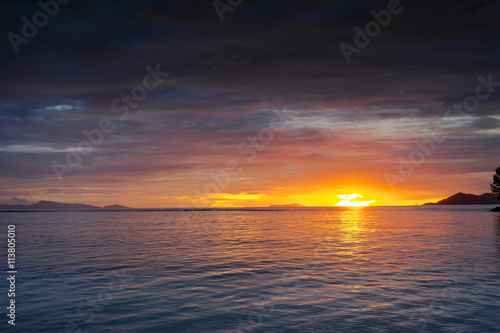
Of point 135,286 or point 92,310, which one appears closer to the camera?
point 92,310

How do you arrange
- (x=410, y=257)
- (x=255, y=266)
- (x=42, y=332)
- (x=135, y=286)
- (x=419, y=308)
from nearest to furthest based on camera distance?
(x=42, y=332)
(x=419, y=308)
(x=135, y=286)
(x=255, y=266)
(x=410, y=257)

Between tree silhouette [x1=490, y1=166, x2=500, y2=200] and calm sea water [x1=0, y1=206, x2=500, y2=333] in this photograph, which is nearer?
calm sea water [x1=0, y1=206, x2=500, y2=333]

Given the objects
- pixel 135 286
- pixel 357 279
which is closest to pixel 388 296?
pixel 357 279

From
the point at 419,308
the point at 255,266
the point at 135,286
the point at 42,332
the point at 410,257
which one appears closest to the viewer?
the point at 42,332

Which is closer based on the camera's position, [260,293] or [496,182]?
[260,293]

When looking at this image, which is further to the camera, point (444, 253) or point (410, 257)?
point (444, 253)

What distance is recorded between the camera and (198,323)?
49.9 feet

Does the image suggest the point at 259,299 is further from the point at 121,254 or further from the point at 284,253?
the point at 121,254

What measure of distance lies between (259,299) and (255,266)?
10024mm

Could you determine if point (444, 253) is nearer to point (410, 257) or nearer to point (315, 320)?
point (410, 257)

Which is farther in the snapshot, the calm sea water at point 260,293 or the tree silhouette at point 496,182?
the tree silhouette at point 496,182

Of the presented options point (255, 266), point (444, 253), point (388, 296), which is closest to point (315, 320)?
point (388, 296)

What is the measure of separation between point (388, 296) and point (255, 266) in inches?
475

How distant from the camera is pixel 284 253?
3634 cm
